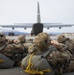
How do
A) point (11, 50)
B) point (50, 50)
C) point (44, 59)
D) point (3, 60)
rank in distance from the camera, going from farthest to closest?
point (11, 50), point (3, 60), point (50, 50), point (44, 59)

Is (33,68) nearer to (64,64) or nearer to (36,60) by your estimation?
(36,60)

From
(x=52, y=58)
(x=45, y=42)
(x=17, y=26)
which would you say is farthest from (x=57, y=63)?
(x=17, y=26)

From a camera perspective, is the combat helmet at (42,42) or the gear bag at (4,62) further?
the gear bag at (4,62)

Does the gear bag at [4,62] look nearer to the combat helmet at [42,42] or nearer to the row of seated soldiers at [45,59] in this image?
the row of seated soldiers at [45,59]

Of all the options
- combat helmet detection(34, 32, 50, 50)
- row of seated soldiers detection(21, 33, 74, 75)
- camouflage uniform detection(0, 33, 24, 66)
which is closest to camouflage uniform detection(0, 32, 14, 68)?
camouflage uniform detection(0, 33, 24, 66)

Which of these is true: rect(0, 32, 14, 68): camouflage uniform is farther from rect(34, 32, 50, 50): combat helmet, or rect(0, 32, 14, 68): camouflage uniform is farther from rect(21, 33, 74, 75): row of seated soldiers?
rect(34, 32, 50, 50): combat helmet

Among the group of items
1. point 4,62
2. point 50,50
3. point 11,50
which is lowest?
point 4,62

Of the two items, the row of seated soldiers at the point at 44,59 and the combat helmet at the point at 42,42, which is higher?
the combat helmet at the point at 42,42

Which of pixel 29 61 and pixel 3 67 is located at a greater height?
pixel 29 61

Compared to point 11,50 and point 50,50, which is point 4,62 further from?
point 50,50

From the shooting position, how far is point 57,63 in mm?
6059

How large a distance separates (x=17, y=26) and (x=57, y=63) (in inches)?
2535

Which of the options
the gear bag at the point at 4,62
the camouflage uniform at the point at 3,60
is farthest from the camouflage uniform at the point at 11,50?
the gear bag at the point at 4,62

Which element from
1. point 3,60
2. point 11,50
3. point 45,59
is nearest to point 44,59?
point 45,59
